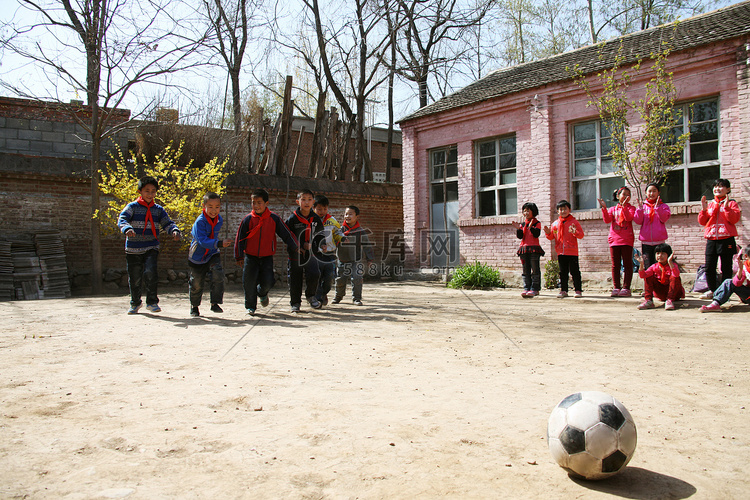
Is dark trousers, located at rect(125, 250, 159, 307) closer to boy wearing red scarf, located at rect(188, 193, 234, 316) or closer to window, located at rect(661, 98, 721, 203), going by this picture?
boy wearing red scarf, located at rect(188, 193, 234, 316)

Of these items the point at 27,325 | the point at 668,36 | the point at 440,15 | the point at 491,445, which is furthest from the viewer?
the point at 440,15

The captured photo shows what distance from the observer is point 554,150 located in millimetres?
12562

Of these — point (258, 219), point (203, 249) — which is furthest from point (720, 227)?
point (203, 249)

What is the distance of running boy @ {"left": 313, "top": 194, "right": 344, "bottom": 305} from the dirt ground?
176cm

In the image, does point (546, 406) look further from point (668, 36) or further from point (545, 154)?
point (668, 36)

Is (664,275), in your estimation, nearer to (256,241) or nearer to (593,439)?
(256,241)

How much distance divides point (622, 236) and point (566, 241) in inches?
37.0

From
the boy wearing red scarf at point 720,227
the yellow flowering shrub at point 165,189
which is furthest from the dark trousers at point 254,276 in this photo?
the boy wearing red scarf at point 720,227

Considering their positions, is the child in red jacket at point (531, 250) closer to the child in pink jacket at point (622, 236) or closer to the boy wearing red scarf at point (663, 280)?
the child in pink jacket at point (622, 236)

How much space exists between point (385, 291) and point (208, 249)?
5.08 meters

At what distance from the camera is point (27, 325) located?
6758 millimetres

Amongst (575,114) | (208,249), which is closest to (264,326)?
(208,249)

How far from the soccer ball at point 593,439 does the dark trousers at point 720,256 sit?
7.30 m

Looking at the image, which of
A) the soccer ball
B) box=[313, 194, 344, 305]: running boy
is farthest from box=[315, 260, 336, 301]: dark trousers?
the soccer ball
